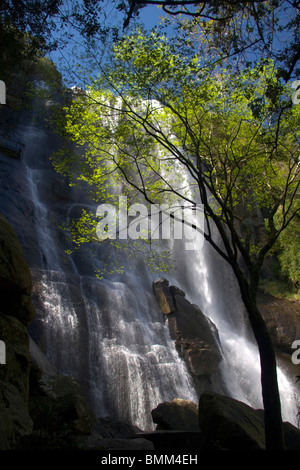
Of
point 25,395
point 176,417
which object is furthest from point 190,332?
point 25,395

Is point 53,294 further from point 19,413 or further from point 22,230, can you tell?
point 19,413

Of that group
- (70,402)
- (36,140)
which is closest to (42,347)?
(70,402)

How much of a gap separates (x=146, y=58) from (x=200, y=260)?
18531 millimetres

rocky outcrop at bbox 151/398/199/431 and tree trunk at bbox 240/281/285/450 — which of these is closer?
tree trunk at bbox 240/281/285/450

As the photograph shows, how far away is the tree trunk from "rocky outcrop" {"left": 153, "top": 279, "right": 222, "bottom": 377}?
9.43m

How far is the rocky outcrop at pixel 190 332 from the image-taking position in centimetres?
1606

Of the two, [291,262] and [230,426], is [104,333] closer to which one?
[230,426]

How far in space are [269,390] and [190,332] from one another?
1066 cm

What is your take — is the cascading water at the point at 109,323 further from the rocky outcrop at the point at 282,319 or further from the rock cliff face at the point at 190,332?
the rocky outcrop at the point at 282,319

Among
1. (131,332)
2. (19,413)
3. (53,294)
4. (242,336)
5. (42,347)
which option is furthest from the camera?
(242,336)

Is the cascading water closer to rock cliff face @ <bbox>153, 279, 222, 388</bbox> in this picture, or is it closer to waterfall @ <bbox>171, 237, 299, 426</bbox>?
waterfall @ <bbox>171, 237, 299, 426</bbox>

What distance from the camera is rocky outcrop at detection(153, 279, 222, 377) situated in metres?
16.1

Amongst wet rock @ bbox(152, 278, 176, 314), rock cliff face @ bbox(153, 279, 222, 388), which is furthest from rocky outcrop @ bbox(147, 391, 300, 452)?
wet rock @ bbox(152, 278, 176, 314)
